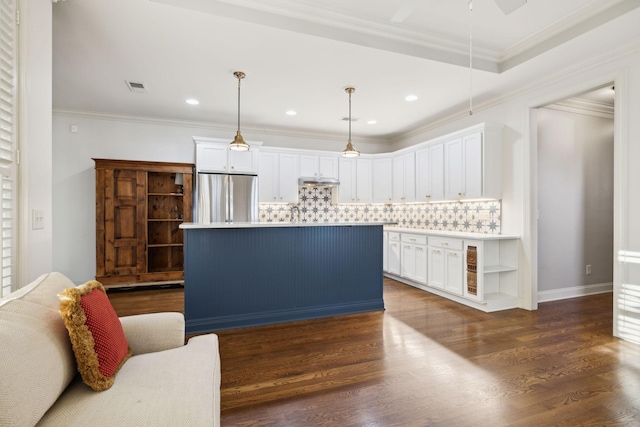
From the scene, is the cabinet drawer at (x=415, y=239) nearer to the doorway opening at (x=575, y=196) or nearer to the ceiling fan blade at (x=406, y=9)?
the doorway opening at (x=575, y=196)

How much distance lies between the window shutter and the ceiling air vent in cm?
213

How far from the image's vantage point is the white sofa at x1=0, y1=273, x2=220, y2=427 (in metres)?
0.97

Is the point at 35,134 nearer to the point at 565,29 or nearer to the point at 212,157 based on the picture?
the point at 212,157

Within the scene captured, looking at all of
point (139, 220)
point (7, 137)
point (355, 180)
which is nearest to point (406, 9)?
point (7, 137)

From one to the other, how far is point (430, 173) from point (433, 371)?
336 centimetres

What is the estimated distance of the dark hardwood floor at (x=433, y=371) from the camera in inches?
74.7

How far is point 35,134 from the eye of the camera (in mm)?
1953

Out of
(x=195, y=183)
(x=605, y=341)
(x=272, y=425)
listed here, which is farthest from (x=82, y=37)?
(x=605, y=341)

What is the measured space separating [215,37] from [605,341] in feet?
14.8

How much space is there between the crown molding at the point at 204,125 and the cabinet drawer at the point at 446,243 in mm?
2909

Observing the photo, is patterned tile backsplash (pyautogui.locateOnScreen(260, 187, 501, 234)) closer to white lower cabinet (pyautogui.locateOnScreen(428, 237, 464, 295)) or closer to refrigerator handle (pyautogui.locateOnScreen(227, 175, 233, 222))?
white lower cabinet (pyautogui.locateOnScreen(428, 237, 464, 295))

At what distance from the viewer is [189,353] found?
5.34ft

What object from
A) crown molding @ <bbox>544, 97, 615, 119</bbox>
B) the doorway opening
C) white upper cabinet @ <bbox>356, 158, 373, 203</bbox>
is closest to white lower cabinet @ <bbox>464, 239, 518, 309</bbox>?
the doorway opening

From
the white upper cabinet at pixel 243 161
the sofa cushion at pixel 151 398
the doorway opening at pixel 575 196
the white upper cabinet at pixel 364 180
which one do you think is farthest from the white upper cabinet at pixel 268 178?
the sofa cushion at pixel 151 398
